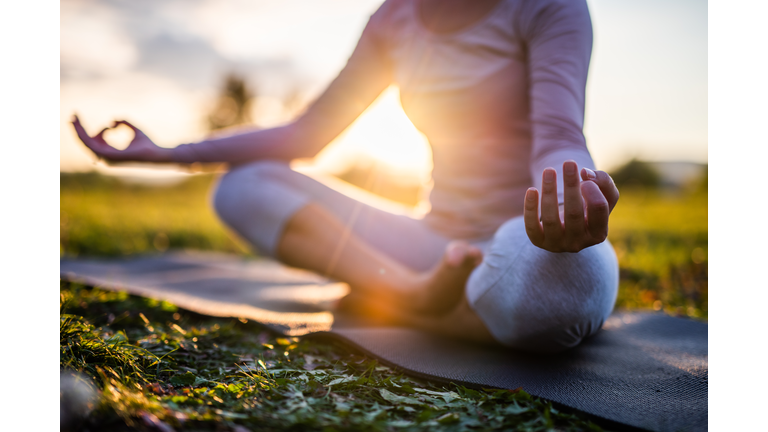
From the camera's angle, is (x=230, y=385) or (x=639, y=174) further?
(x=639, y=174)

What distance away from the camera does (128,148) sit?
1702 millimetres

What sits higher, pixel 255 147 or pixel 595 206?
pixel 255 147

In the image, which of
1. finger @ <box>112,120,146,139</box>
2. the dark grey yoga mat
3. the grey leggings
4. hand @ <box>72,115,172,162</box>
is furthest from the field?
finger @ <box>112,120,146,139</box>

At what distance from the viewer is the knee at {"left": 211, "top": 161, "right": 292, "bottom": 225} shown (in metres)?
1.75

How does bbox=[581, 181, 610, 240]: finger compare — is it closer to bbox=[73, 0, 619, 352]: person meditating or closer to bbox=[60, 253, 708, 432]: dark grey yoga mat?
bbox=[73, 0, 619, 352]: person meditating

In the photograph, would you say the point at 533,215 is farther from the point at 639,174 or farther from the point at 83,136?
the point at 639,174

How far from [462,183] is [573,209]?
2.69ft

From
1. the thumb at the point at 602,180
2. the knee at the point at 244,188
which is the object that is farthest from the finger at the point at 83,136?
the thumb at the point at 602,180

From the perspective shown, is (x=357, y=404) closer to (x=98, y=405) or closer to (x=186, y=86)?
(x=98, y=405)

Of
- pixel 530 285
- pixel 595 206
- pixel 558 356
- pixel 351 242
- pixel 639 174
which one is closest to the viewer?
pixel 595 206

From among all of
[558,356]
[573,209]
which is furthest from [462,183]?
[573,209]

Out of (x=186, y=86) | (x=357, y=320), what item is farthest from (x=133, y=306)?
(x=186, y=86)

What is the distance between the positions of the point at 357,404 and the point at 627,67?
1748mm

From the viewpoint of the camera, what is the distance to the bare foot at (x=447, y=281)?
53.7 inches
